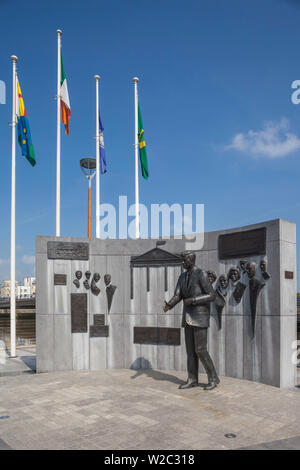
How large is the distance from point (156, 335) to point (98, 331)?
1759 mm

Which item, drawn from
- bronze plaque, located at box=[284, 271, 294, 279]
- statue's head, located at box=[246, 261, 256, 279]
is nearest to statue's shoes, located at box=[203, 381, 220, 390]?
statue's head, located at box=[246, 261, 256, 279]

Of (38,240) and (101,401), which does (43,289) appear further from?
(101,401)

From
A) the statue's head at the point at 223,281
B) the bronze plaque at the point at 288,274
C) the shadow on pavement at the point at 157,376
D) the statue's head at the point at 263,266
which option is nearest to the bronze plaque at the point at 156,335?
the shadow on pavement at the point at 157,376

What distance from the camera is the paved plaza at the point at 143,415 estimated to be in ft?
18.5

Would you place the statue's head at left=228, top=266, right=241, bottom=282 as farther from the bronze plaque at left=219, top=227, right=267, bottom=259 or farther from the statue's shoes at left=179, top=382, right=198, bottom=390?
the statue's shoes at left=179, top=382, right=198, bottom=390

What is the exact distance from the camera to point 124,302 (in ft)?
38.4

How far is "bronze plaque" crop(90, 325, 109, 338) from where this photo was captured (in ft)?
37.9

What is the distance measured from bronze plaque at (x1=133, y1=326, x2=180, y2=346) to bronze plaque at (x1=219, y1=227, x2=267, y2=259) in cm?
265

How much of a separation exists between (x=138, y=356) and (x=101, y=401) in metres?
3.71

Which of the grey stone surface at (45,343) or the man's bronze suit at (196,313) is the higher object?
the man's bronze suit at (196,313)

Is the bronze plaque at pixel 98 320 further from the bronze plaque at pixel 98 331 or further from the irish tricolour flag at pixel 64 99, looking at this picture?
the irish tricolour flag at pixel 64 99

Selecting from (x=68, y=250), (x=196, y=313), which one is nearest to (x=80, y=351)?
(x=68, y=250)

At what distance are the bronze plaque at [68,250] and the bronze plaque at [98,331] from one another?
2102 mm

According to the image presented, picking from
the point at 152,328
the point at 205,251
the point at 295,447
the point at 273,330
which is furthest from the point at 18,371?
the point at 295,447
